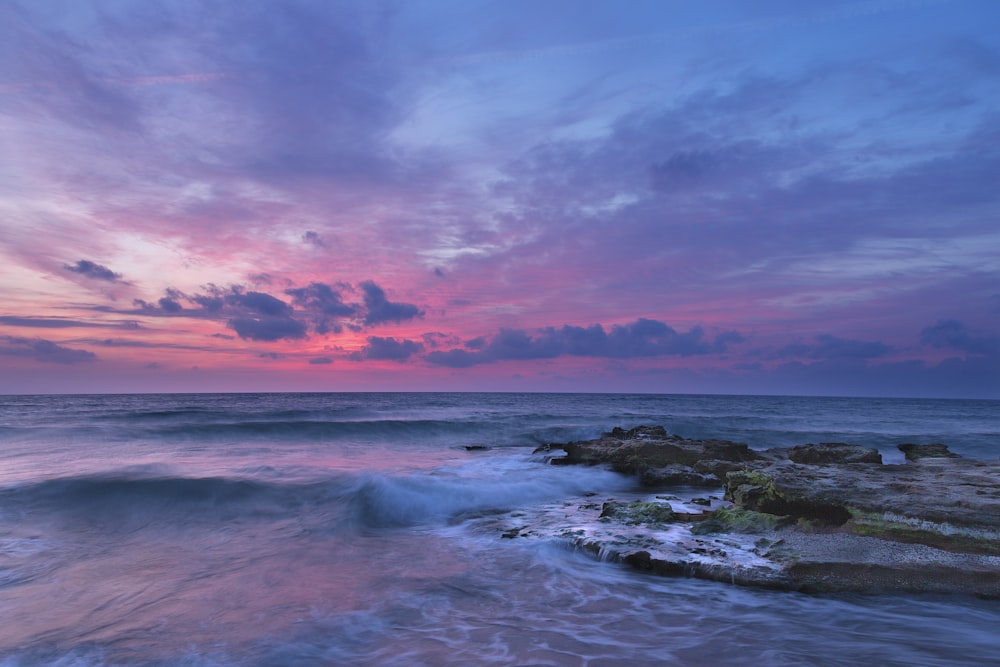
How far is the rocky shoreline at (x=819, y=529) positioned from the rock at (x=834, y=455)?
273 centimetres

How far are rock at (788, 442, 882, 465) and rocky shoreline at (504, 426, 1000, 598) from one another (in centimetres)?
273

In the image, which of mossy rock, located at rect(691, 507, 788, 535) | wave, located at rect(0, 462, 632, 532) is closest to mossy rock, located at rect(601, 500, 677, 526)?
mossy rock, located at rect(691, 507, 788, 535)

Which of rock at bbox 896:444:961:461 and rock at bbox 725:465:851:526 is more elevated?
rock at bbox 725:465:851:526

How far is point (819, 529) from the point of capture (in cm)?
750

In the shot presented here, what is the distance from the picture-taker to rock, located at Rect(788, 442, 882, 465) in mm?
14684

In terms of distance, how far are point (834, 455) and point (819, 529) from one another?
30.3 ft

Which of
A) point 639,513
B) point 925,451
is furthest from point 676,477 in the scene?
point 925,451

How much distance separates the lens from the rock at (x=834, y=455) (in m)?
14.7

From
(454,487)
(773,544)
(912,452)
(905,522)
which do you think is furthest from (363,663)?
(912,452)

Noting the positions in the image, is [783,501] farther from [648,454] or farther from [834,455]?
[834,455]

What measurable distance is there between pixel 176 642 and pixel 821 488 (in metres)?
9.01

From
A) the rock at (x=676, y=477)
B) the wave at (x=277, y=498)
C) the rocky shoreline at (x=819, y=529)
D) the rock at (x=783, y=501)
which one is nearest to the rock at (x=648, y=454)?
the rock at (x=676, y=477)

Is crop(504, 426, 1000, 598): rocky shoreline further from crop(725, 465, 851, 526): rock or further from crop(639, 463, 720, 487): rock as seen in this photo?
crop(639, 463, 720, 487): rock

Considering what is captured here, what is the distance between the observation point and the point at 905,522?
7.14 metres
